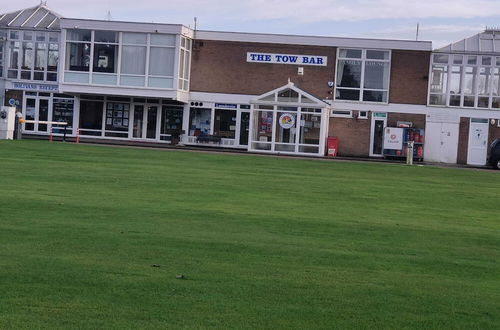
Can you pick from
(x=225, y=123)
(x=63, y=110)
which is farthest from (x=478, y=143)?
(x=63, y=110)

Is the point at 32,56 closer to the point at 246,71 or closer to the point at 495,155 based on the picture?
the point at 246,71

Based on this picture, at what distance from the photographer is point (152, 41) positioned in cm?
4303

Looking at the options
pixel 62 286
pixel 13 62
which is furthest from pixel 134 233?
pixel 13 62

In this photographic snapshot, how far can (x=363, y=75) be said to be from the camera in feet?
140

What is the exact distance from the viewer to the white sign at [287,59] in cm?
4297

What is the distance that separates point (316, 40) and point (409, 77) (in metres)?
5.33

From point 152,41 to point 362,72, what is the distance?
1142 cm

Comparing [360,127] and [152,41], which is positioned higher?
[152,41]

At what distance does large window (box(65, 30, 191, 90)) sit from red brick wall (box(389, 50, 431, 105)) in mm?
11384

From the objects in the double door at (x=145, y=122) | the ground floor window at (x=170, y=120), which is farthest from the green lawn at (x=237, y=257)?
the double door at (x=145, y=122)

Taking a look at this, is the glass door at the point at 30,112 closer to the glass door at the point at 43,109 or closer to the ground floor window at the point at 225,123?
the glass door at the point at 43,109

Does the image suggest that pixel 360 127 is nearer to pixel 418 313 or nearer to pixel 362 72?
pixel 362 72

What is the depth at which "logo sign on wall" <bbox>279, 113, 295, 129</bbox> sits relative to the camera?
1641 inches

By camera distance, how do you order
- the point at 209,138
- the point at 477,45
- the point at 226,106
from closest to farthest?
the point at 477,45 → the point at 209,138 → the point at 226,106
